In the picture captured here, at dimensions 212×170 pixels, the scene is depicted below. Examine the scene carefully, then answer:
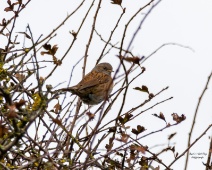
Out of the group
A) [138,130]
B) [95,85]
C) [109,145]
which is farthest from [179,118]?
[95,85]

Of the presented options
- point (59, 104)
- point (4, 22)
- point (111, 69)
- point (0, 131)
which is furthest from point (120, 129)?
point (111, 69)

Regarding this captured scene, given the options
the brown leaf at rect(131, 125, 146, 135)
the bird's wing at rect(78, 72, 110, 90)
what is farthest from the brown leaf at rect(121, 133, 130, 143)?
the bird's wing at rect(78, 72, 110, 90)

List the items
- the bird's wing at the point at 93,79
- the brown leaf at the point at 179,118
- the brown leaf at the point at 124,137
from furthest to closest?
the bird's wing at the point at 93,79
the brown leaf at the point at 179,118
the brown leaf at the point at 124,137

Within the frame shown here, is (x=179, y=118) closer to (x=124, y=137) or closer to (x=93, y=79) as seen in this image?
(x=124, y=137)

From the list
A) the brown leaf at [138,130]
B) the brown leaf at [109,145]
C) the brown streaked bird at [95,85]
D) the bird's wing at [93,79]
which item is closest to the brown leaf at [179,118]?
the brown leaf at [138,130]

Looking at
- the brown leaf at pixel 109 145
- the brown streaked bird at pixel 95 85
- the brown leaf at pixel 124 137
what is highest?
the brown streaked bird at pixel 95 85

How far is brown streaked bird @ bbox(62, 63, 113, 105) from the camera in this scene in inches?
235

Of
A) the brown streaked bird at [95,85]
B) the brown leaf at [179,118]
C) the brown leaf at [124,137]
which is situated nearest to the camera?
the brown leaf at [124,137]

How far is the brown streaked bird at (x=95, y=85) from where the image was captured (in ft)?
19.6

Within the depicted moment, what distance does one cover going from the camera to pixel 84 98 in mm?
5828

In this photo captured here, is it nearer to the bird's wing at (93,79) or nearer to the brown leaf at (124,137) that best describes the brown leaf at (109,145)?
the brown leaf at (124,137)

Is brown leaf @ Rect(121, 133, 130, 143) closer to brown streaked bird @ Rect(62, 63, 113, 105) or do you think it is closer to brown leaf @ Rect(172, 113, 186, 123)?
brown leaf @ Rect(172, 113, 186, 123)

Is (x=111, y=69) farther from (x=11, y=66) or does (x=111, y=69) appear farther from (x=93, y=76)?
(x=11, y=66)

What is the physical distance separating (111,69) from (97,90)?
979 millimetres
